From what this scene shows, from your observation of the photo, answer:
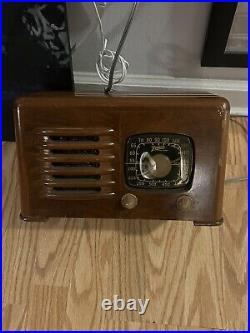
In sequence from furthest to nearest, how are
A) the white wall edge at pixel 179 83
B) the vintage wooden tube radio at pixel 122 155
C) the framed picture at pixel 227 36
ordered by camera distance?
the white wall edge at pixel 179 83 < the framed picture at pixel 227 36 < the vintage wooden tube radio at pixel 122 155

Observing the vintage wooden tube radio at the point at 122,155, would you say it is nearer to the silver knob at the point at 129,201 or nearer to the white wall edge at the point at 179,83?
the silver knob at the point at 129,201

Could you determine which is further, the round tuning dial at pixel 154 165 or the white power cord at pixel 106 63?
the white power cord at pixel 106 63

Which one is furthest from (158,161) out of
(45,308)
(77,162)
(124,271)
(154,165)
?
(45,308)

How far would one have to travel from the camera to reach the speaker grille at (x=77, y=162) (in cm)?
88

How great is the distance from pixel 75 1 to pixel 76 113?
0.97 ft

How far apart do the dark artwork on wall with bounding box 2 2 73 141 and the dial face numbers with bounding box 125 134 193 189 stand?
0.25 m

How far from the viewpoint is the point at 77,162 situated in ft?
2.95

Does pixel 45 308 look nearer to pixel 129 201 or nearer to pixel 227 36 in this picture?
pixel 129 201

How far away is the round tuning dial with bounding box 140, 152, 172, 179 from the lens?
894 millimetres

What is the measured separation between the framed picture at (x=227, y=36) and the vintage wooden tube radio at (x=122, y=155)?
199 millimetres

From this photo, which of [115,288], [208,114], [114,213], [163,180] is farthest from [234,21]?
[115,288]

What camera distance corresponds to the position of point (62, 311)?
0.98 meters

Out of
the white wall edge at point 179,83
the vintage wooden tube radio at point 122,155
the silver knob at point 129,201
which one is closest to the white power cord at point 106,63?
the white wall edge at point 179,83

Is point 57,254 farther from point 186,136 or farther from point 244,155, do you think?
point 244,155
